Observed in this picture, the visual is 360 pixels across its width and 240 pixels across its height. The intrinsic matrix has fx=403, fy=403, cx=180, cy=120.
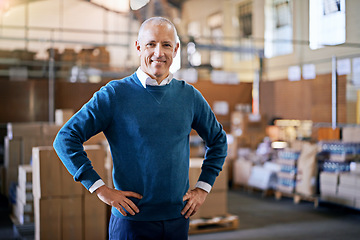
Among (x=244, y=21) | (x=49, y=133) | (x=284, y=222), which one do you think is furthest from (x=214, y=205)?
(x=244, y=21)

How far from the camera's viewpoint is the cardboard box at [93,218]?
4449 millimetres

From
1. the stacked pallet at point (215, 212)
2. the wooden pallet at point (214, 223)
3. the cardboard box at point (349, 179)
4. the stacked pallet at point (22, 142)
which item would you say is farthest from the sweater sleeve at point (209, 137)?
the cardboard box at point (349, 179)

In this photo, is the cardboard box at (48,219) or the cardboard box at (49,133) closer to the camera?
the cardboard box at (48,219)

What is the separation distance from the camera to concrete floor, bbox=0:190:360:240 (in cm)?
532

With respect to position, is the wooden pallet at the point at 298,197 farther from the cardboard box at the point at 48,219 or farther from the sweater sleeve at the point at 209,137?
the sweater sleeve at the point at 209,137

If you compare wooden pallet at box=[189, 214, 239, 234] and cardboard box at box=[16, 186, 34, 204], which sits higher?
cardboard box at box=[16, 186, 34, 204]

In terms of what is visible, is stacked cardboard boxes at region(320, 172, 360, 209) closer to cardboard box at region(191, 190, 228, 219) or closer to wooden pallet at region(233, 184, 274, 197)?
wooden pallet at region(233, 184, 274, 197)

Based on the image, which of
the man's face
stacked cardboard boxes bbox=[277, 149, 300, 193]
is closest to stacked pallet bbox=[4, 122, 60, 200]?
stacked cardboard boxes bbox=[277, 149, 300, 193]

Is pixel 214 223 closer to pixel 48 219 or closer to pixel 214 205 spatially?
pixel 214 205

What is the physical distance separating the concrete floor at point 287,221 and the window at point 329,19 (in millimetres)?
2795

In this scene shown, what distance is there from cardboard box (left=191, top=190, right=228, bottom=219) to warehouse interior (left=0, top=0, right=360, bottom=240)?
14 millimetres

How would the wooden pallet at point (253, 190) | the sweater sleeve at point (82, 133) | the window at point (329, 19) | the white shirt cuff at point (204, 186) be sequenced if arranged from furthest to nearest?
the wooden pallet at point (253, 190)
the window at point (329, 19)
the white shirt cuff at point (204, 186)
the sweater sleeve at point (82, 133)

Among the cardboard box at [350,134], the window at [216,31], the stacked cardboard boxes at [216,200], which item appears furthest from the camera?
the window at [216,31]

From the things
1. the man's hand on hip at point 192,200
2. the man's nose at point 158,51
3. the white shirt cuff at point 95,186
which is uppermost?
the man's nose at point 158,51
